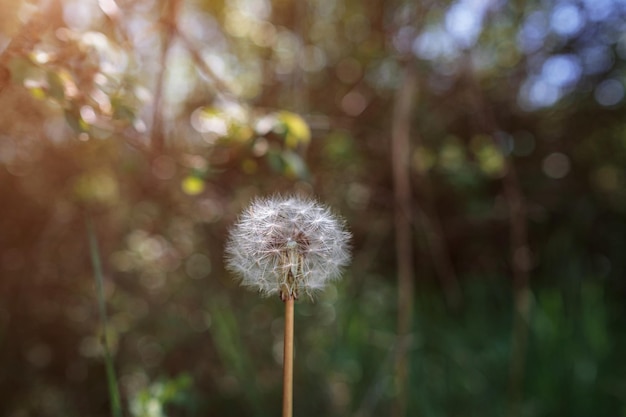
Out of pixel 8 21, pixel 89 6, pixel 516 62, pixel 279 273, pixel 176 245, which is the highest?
pixel 516 62

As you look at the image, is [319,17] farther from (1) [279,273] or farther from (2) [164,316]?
(1) [279,273]

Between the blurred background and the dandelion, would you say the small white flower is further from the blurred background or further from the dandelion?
the blurred background

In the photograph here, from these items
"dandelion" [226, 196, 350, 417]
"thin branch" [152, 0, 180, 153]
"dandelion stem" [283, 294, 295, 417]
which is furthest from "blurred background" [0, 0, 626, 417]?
"dandelion stem" [283, 294, 295, 417]

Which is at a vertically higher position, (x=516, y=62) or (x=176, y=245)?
(x=516, y=62)

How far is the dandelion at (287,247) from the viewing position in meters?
1.00

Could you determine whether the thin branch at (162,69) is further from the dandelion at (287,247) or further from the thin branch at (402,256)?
the dandelion at (287,247)

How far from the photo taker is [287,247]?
1.00 m

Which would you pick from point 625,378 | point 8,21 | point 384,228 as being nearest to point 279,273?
point 8,21

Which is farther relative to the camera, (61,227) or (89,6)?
(61,227)

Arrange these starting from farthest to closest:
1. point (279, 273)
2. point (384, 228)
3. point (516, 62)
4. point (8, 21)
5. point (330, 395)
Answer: point (516, 62) < point (384, 228) < point (330, 395) < point (8, 21) < point (279, 273)

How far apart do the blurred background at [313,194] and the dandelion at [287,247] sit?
0.64 m

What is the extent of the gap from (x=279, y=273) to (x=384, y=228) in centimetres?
287

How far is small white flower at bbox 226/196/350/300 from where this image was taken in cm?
101

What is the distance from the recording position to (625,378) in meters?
3.08
